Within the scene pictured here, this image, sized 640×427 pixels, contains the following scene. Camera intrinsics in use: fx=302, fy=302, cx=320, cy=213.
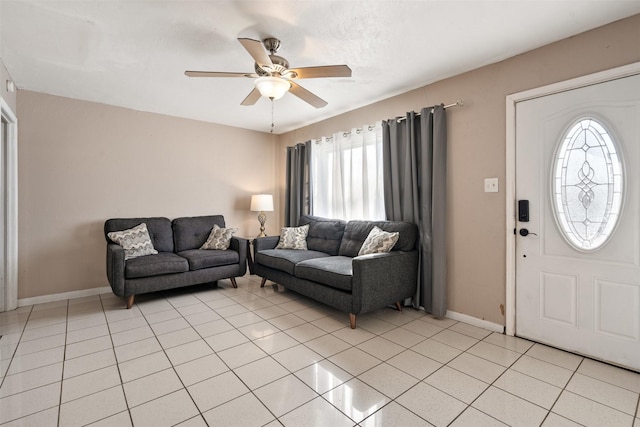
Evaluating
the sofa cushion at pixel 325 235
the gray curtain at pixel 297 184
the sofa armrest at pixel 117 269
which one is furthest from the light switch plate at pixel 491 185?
the sofa armrest at pixel 117 269

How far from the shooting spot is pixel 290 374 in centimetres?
204

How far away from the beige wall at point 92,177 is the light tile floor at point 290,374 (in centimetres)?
82

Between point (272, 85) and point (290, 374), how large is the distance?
6.85 ft

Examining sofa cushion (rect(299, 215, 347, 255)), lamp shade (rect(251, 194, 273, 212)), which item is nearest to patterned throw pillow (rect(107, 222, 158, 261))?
lamp shade (rect(251, 194, 273, 212))

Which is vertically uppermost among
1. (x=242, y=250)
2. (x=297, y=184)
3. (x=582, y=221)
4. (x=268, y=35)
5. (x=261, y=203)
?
(x=268, y=35)

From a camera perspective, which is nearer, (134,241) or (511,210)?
(511,210)

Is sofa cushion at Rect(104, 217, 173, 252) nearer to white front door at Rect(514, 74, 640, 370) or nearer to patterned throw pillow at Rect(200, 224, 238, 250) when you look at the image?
patterned throw pillow at Rect(200, 224, 238, 250)

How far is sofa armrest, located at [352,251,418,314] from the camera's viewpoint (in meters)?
2.71

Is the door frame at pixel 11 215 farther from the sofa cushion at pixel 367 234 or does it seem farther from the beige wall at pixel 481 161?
the beige wall at pixel 481 161

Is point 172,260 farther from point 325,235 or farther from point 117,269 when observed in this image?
point 325,235

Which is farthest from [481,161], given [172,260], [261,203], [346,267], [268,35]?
[172,260]

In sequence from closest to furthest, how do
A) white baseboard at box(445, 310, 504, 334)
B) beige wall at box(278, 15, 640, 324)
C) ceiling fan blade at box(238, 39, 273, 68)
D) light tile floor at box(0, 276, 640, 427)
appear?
light tile floor at box(0, 276, 640, 427), ceiling fan blade at box(238, 39, 273, 68), beige wall at box(278, 15, 640, 324), white baseboard at box(445, 310, 504, 334)

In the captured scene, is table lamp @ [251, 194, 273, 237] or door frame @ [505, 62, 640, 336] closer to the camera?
door frame @ [505, 62, 640, 336]

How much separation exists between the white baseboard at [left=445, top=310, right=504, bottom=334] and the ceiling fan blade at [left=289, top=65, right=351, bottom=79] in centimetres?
247
